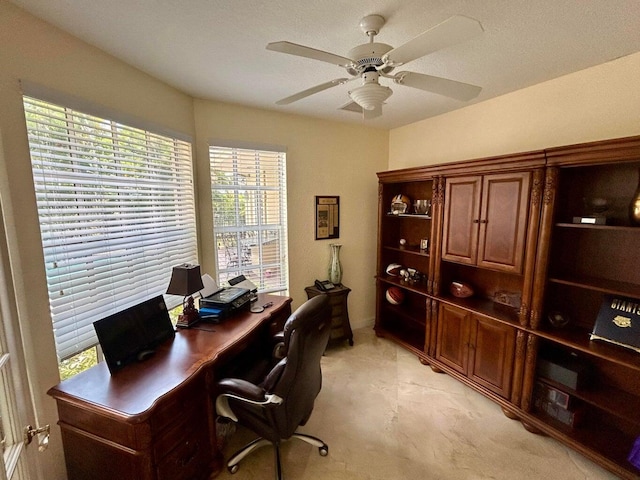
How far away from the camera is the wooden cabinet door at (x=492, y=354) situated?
7.13ft

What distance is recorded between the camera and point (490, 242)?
2.27 m

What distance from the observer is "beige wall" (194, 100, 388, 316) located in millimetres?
2635

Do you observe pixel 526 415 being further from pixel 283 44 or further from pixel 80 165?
pixel 80 165

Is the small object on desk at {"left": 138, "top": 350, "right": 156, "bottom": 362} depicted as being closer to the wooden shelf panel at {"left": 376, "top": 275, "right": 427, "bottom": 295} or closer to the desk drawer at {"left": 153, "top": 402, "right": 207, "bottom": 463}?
the desk drawer at {"left": 153, "top": 402, "right": 207, "bottom": 463}

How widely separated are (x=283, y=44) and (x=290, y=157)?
1903 mm

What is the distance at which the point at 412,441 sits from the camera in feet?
6.40

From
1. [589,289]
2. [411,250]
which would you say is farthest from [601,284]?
[411,250]

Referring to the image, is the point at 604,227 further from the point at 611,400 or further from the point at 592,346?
the point at 611,400

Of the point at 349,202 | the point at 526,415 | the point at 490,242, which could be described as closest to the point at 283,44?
the point at 490,242

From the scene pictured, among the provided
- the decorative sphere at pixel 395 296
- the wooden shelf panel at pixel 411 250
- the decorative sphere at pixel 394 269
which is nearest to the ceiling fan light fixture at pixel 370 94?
the wooden shelf panel at pixel 411 250

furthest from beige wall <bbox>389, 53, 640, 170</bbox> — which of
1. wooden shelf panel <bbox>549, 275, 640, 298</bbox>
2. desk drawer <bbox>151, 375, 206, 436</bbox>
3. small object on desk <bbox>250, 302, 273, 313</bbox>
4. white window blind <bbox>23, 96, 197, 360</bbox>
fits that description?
desk drawer <bbox>151, 375, 206, 436</bbox>

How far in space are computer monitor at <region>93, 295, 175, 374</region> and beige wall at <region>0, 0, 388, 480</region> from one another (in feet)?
0.96

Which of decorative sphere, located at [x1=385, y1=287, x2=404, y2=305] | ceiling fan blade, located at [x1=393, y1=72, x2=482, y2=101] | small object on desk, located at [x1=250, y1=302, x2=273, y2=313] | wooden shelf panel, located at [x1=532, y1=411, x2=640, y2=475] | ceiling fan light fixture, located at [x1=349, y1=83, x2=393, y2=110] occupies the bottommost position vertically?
wooden shelf panel, located at [x1=532, y1=411, x2=640, y2=475]

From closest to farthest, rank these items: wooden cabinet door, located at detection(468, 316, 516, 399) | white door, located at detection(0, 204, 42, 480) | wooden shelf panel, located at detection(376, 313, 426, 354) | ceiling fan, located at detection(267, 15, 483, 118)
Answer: white door, located at detection(0, 204, 42, 480) → ceiling fan, located at detection(267, 15, 483, 118) → wooden cabinet door, located at detection(468, 316, 516, 399) → wooden shelf panel, located at detection(376, 313, 426, 354)
